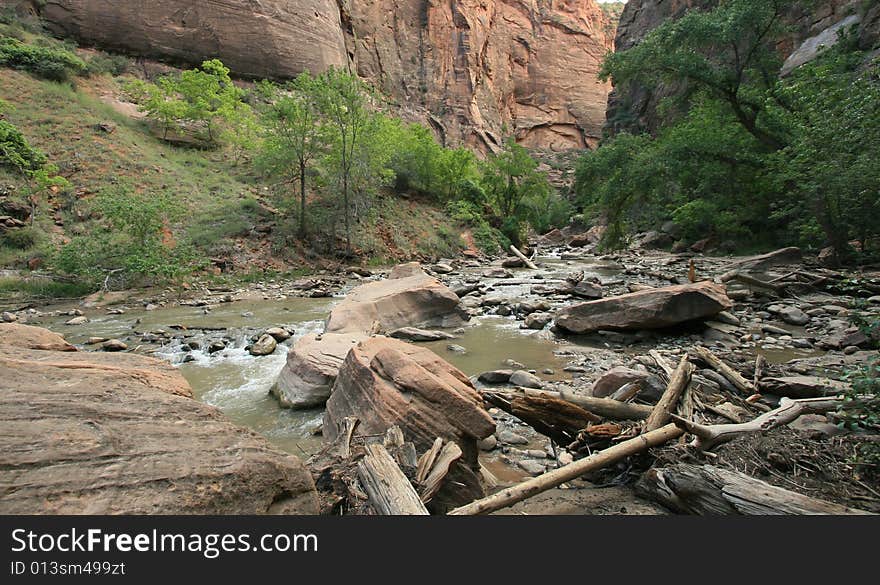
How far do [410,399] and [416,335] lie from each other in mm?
4267

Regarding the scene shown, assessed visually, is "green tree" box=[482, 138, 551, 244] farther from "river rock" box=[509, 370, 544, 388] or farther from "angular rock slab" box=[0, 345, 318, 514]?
"angular rock slab" box=[0, 345, 318, 514]

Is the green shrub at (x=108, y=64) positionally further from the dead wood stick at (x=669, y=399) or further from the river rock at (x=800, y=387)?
the river rock at (x=800, y=387)

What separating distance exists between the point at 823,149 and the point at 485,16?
2295 inches

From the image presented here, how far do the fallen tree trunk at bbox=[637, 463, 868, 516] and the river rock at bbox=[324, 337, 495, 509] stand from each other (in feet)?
3.69

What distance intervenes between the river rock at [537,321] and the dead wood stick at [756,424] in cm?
504

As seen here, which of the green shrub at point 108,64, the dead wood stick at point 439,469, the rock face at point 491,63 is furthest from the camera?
the rock face at point 491,63

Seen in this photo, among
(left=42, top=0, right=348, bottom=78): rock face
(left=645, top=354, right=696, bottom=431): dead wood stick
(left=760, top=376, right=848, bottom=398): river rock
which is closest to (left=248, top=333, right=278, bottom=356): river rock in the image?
(left=645, top=354, right=696, bottom=431): dead wood stick

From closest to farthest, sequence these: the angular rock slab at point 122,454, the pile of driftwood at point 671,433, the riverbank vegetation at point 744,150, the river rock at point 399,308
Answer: the angular rock slab at point 122,454 → the pile of driftwood at point 671,433 → the river rock at point 399,308 → the riverbank vegetation at point 744,150

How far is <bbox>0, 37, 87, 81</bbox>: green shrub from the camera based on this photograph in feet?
62.8

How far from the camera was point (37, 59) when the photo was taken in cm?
→ 1966

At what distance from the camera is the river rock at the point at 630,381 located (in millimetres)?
4074

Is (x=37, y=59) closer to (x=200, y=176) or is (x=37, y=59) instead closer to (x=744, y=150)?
(x=200, y=176)

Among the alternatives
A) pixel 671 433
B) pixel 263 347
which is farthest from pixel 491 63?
pixel 671 433

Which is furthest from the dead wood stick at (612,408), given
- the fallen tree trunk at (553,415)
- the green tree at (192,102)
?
the green tree at (192,102)
